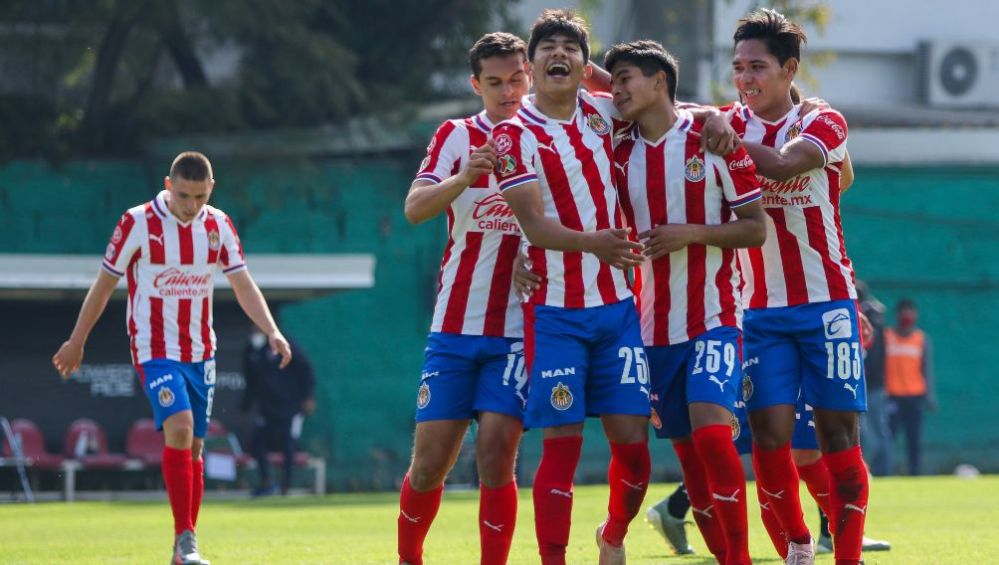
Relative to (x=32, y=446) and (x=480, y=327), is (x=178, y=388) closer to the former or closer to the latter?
(x=480, y=327)

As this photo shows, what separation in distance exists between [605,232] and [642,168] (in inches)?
21.2

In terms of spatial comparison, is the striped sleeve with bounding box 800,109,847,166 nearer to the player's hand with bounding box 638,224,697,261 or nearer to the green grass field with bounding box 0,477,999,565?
the player's hand with bounding box 638,224,697,261

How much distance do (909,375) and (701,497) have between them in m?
14.7

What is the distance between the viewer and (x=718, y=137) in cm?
668

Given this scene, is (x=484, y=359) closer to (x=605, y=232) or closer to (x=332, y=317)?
(x=605, y=232)

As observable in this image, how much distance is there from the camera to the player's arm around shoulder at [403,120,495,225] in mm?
6480

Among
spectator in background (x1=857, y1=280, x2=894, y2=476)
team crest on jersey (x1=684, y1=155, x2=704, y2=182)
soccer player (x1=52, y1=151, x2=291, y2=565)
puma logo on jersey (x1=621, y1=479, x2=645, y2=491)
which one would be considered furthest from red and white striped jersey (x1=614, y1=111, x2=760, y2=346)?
spectator in background (x1=857, y1=280, x2=894, y2=476)

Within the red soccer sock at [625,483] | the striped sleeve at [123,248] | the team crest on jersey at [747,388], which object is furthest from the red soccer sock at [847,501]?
the striped sleeve at [123,248]

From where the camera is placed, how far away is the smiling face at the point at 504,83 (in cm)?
702

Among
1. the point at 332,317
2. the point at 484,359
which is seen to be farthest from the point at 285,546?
the point at 332,317

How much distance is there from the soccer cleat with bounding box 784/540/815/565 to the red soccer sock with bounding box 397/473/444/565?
5.06 feet

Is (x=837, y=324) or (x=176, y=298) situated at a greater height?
(x=176, y=298)

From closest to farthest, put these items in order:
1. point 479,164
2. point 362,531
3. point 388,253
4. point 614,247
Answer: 1. point 614,247
2. point 479,164
3. point 362,531
4. point 388,253

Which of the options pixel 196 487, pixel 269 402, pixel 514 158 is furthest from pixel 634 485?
pixel 269 402
